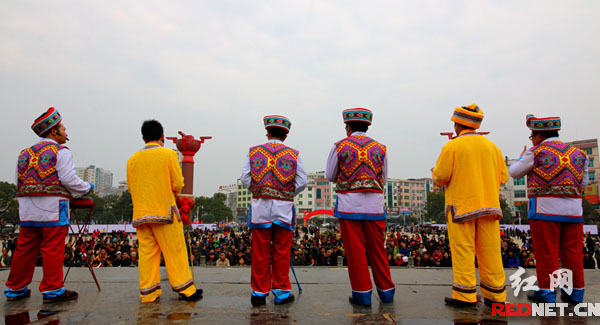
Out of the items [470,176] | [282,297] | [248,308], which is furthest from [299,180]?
[470,176]

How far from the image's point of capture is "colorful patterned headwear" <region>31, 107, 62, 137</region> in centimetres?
436

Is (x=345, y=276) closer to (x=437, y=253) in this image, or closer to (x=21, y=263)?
(x=21, y=263)

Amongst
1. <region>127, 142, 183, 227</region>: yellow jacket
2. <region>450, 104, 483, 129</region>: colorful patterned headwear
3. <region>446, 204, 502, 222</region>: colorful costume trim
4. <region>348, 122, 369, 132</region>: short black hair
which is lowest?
<region>446, 204, 502, 222</region>: colorful costume trim

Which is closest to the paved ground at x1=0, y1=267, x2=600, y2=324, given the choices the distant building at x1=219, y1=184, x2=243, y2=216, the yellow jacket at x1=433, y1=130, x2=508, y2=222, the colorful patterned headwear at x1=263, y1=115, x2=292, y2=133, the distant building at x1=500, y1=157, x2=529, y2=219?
the yellow jacket at x1=433, y1=130, x2=508, y2=222

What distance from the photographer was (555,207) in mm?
4129

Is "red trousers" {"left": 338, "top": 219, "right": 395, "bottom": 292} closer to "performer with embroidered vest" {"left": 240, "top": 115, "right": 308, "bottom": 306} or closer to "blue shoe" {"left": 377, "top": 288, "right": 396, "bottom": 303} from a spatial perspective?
"blue shoe" {"left": 377, "top": 288, "right": 396, "bottom": 303}

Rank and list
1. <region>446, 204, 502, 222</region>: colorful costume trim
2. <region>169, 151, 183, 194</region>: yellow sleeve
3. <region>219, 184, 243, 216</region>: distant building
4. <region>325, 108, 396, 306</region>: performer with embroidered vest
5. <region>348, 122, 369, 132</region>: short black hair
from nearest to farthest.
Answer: <region>446, 204, 502, 222</region>: colorful costume trim < <region>325, 108, 396, 306</region>: performer with embroidered vest < <region>169, 151, 183, 194</region>: yellow sleeve < <region>348, 122, 369, 132</region>: short black hair < <region>219, 184, 243, 216</region>: distant building

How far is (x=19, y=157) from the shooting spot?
424 centimetres

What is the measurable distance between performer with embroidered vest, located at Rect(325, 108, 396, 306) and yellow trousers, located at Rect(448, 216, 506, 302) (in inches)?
27.0

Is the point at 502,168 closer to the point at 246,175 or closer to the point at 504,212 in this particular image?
the point at 246,175

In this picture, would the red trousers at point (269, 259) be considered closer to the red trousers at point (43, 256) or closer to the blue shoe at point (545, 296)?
the red trousers at point (43, 256)

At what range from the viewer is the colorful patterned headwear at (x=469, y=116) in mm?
4082

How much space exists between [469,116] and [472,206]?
→ 1.00 m

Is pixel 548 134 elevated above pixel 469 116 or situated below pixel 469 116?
below
